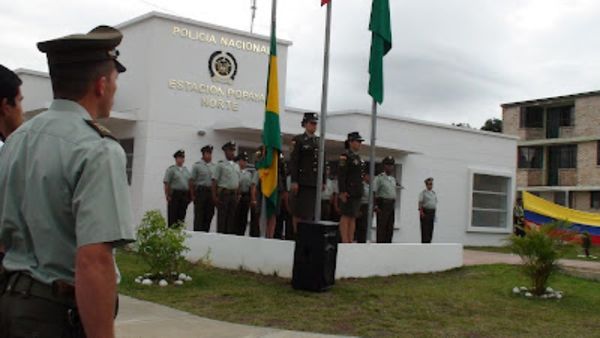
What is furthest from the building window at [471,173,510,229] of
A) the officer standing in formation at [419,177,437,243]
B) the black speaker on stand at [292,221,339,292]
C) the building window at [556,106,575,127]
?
the building window at [556,106,575,127]

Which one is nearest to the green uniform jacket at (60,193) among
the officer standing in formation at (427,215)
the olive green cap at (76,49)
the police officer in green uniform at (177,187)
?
the olive green cap at (76,49)

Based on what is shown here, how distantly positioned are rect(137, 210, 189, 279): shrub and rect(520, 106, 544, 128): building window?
111 ft

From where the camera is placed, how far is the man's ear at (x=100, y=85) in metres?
2.29

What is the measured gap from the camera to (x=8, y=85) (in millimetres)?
3279

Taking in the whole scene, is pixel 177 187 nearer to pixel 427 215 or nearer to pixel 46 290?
pixel 427 215

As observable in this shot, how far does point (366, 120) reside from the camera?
18688 mm

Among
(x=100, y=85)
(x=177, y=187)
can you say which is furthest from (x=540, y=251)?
(x=100, y=85)

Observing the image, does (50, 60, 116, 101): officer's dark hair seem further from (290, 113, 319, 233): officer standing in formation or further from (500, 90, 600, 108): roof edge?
(500, 90, 600, 108): roof edge

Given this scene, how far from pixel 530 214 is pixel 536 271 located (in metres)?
14.8

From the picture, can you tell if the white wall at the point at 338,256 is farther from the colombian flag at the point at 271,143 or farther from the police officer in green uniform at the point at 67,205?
the police officer in green uniform at the point at 67,205

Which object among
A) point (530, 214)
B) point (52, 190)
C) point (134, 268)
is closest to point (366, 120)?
point (530, 214)

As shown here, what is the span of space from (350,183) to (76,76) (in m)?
8.41

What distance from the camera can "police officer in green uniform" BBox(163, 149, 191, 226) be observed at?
13523 millimetres

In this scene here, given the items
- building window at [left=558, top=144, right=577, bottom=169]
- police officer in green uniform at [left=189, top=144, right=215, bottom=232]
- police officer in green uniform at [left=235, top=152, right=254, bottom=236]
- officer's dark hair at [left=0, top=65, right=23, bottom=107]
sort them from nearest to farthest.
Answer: officer's dark hair at [left=0, top=65, right=23, bottom=107]
police officer in green uniform at [left=189, top=144, right=215, bottom=232]
police officer in green uniform at [left=235, top=152, right=254, bottom=236]
building window at [left=558, top=144, right=577, bottom=169]
